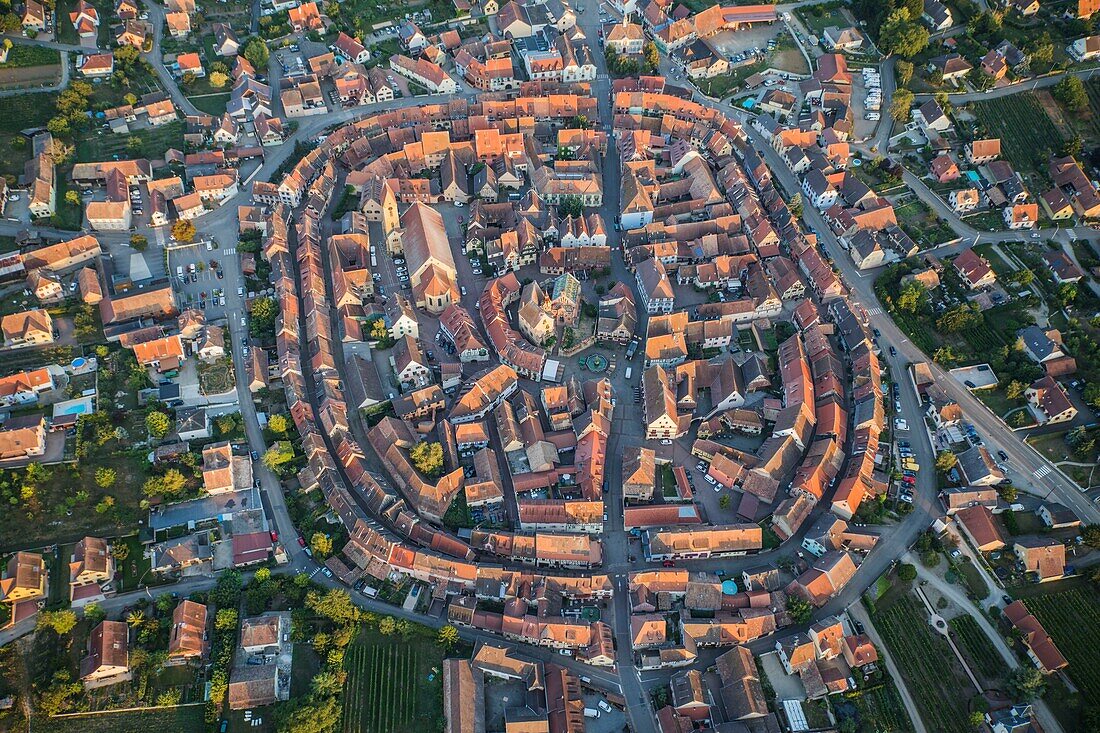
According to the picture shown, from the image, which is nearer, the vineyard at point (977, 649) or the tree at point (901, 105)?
the vineyard at point (977, 649)

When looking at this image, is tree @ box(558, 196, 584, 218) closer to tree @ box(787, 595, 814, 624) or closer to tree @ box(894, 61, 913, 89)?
tree @ box(894, 61, 913, 89)

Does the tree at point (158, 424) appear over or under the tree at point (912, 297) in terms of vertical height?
under

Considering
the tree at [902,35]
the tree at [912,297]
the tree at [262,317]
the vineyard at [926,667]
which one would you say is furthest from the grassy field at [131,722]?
the tree at [902,35]

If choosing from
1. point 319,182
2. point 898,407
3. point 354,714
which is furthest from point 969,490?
point 319,182

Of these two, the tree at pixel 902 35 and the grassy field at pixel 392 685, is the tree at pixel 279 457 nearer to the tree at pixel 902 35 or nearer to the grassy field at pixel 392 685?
the grassy field at pixel 392 685

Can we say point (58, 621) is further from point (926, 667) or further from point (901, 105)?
point (901, 105)


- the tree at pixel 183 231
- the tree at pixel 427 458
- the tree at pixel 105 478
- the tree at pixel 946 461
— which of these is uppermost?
the tree at pixel 183 231

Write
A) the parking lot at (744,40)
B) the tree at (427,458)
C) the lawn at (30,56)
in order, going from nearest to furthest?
the tree at (427,458), the lawn at (30,56), the parking lot at (744,40)

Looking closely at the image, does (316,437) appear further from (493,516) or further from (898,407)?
(898,407)
